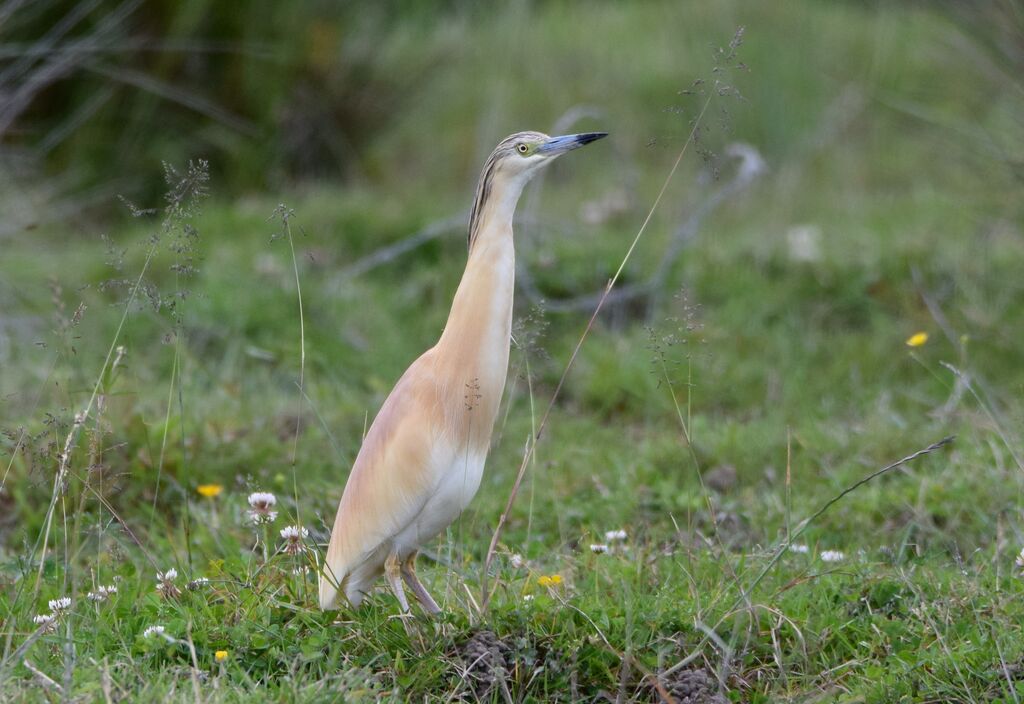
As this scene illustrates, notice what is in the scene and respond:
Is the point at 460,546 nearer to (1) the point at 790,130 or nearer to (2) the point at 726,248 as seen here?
(2) the point at 726,248

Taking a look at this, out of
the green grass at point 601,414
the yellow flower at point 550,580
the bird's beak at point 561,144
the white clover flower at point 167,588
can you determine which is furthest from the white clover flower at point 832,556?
the white clover flower at point 167,588

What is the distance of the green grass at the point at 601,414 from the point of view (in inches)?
115

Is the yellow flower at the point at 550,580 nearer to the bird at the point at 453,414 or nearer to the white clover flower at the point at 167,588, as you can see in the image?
the bird at the point at 453,414

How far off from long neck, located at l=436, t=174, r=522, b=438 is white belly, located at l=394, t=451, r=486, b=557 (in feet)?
0.29

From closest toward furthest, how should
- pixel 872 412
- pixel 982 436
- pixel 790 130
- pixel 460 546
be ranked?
pixel 460 546 → pixel 982 436 → pixel 872 412 → pixel 790 130

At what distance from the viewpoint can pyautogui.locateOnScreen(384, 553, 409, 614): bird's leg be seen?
9.57 feet

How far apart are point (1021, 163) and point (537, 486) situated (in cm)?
266

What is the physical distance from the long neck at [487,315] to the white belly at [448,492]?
0.29 ft

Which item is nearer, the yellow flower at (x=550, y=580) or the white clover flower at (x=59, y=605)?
the white clover flower at (x=59, y=605)

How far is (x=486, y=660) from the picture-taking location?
2.85 m

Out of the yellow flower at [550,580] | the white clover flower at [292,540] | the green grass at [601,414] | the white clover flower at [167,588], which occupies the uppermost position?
the white clover flower at [292,540]

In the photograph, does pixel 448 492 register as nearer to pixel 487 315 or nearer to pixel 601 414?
pixel 487 315

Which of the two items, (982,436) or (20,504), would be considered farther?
(982,436)

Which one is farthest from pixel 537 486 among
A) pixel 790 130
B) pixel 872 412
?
pixel 790 130
